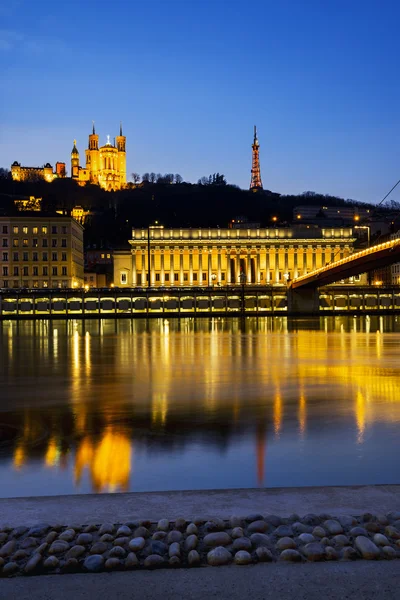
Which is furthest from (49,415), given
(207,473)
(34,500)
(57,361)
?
(57,361)

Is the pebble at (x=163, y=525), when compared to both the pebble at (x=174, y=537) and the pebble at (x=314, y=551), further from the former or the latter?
the pebble at (x=314, y=551)

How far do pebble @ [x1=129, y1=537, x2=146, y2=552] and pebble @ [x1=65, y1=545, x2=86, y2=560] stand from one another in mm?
364

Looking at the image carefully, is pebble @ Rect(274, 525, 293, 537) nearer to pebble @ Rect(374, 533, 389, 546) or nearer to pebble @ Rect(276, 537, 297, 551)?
pebble @ Rect(276, 537, 297, 551)

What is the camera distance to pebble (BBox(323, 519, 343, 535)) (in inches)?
226

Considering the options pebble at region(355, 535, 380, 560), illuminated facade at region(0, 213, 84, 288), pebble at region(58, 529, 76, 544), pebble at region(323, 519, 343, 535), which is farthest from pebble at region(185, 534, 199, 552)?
illuminated facade at region(0, 213, 84, 288)

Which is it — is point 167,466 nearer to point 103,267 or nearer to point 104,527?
point 104,527

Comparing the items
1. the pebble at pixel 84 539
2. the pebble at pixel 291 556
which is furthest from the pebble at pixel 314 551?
the pebble at pixel 84 539

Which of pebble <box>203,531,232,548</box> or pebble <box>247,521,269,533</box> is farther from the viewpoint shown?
pebble <box>247,521,269,533</box>

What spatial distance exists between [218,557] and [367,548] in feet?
3.75

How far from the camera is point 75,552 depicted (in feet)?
17.7

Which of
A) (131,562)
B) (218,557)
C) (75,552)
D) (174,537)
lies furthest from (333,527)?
(75,552)

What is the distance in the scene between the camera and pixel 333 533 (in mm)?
5723

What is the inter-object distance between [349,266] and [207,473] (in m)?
58.0

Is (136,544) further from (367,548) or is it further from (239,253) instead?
(239,253)
